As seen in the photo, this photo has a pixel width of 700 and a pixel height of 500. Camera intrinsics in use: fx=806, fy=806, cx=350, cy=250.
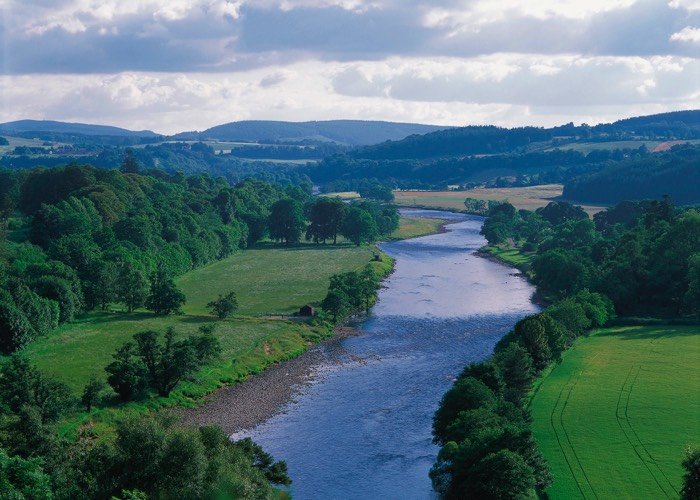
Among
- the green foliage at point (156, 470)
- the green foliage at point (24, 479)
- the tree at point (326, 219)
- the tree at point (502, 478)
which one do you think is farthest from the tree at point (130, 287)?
the tree at point (326, 219)

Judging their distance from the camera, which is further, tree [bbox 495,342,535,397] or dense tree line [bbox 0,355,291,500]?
tree [bbox 495,342,535,397]

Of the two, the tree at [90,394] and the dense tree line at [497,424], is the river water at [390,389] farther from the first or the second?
the tree at [90,394]

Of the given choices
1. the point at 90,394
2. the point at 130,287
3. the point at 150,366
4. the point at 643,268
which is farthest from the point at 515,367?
the point at 130,287

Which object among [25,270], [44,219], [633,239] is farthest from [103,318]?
[633,239]

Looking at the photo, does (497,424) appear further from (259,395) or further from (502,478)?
(259,395)

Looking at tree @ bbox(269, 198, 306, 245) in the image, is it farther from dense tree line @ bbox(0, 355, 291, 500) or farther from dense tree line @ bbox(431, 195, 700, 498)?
dense tree line @ bbox(0, 355, 291, 500)

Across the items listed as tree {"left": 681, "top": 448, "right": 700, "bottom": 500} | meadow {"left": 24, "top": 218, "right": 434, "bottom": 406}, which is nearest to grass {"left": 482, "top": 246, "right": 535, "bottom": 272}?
meadow {"left": 24, "top": 218, "right": 434, "bottom": 406}
